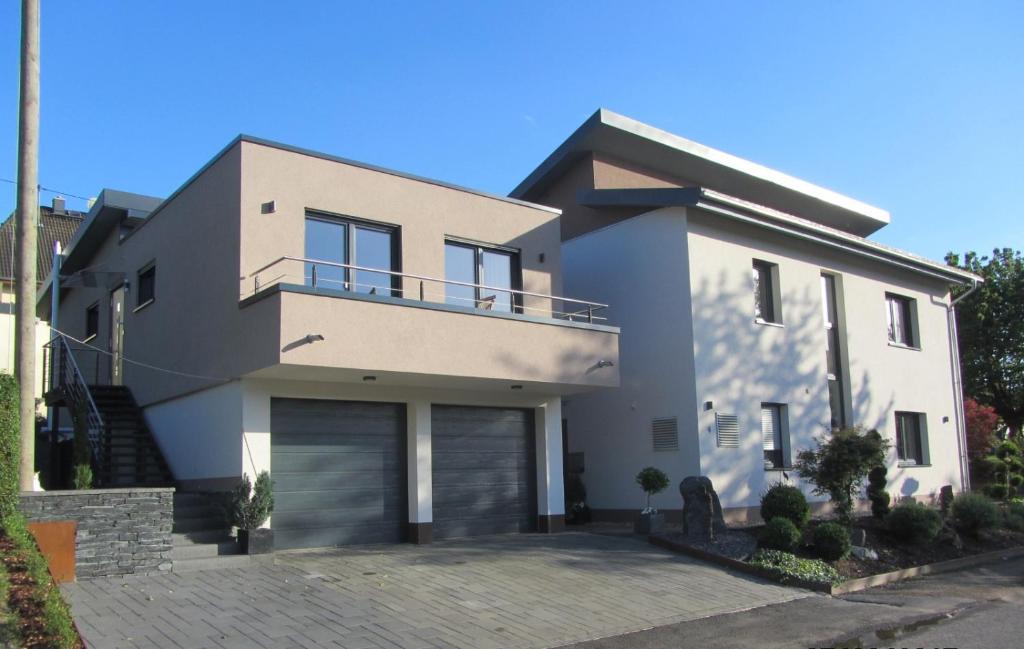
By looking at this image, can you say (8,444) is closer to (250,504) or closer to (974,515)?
(250,504)

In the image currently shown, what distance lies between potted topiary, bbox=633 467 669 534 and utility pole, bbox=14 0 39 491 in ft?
32.2

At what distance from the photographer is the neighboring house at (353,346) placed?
1349 centimetres

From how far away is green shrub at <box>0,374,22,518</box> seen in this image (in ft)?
31.4

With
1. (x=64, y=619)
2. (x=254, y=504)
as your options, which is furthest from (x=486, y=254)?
(x=64, y=619)

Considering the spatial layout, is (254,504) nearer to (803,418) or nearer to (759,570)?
(759,570)

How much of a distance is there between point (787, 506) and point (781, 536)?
1.12m

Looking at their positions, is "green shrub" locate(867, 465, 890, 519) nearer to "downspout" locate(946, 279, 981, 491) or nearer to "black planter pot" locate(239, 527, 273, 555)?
"downspout" locate(946, 279, 981, 491)

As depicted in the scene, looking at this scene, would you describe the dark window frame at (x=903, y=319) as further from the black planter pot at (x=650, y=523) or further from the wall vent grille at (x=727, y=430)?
the black planter pot at (x=650, y=523)

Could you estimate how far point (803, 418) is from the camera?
20.2 m

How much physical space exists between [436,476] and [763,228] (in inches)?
372

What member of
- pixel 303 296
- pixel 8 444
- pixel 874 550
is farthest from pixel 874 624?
pixel 8 444

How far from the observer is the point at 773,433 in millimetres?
19656

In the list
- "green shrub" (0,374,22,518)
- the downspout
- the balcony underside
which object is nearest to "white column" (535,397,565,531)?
the balcony underside

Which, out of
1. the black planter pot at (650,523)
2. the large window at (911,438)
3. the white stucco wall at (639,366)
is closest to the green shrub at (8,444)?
the black planter pot at (650,523)
